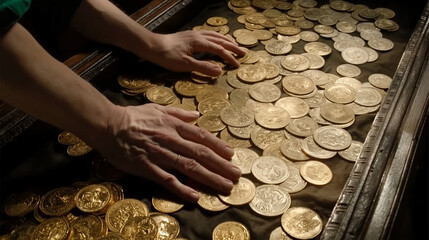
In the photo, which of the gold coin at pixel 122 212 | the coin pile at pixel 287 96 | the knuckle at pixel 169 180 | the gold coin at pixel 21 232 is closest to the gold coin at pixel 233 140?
the coin pile at pixel 287 96

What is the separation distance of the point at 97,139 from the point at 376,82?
4.32ft

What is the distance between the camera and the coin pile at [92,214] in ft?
3.78

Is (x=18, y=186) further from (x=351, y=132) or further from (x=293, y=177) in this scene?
(x=351, y=132)

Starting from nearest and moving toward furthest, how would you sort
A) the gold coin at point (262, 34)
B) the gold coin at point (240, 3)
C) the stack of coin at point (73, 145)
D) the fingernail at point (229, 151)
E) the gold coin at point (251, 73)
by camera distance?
the fingernail at point (229, 151)
the stack of coin at point (73, 145)
the gold coin at point (251, 73)
the gold coin at point (262, 34)
the gold coin at point (240, 3)

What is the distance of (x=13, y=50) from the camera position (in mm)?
1030

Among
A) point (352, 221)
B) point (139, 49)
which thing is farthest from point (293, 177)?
point (139, 49)

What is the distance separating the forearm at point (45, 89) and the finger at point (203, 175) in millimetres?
312

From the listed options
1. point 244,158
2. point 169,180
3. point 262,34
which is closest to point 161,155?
point 169,180

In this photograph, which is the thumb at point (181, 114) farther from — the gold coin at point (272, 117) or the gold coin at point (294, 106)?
the gold coin at point (294, 106)

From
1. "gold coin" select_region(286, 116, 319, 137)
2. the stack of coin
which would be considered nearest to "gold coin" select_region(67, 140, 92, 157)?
the stack of coin

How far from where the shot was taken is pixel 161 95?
1.67 m

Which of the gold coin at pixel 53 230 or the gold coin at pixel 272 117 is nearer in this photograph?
the gold coin at pixel 53 230

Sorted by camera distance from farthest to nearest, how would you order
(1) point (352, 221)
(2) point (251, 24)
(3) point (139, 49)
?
1. (2) point (251, 24)
2. (3) point (139, 49)
3. (1) point (352, 221)

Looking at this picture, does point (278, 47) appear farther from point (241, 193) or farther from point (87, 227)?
point (87, 227)
